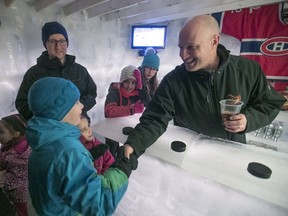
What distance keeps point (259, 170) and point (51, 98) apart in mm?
869

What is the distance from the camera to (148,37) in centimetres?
330

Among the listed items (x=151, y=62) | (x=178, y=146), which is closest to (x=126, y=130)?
(x=178, y=146)

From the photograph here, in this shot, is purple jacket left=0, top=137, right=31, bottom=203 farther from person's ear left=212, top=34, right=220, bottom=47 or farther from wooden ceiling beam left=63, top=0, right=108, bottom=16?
wooden ceiling beam left=63, top=0, right=108, bottom=16

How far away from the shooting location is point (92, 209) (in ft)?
2.18

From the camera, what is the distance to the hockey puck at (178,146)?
3.24 feet

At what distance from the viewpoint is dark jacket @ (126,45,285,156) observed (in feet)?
3.46

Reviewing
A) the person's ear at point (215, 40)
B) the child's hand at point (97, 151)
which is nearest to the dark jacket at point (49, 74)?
the child's hand at point (97, 151)

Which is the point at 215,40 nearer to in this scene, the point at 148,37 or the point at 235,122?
the point at 235,122

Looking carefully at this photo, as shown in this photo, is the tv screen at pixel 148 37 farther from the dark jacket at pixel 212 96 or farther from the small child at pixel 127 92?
the dark jacket at pixel 212 96

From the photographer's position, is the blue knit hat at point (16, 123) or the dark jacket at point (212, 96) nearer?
the dark jacket at point (212, 96)

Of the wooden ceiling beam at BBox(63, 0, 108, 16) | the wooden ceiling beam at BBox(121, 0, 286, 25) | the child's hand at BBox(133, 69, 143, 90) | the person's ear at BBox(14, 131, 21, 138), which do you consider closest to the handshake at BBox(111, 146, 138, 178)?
the person's ear at BBox(14, 131, 21, 138)

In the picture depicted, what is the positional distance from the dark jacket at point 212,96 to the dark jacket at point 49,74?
0.86 meters

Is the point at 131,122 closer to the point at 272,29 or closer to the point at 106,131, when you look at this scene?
the point at 106,131

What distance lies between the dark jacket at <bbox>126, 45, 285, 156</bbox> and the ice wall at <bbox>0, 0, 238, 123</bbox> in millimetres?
1841
